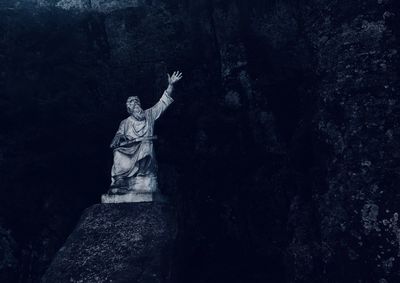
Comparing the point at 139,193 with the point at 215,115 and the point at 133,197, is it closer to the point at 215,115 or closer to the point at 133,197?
the point at 133,197

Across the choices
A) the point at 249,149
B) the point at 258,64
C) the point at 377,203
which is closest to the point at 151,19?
the point at 258,64

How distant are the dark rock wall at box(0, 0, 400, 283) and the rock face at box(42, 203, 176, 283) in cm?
45

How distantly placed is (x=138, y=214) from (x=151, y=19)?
470 cm

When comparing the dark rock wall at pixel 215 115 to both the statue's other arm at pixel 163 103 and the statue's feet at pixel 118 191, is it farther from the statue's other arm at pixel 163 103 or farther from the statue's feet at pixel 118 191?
the statue's other arm at pixel 163 103

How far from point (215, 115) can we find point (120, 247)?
3424 mm

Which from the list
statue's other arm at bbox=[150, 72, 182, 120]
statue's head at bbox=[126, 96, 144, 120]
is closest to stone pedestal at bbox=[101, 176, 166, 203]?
statue's head at bbox=[126, 96, 144, 120]

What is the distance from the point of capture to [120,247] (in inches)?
151

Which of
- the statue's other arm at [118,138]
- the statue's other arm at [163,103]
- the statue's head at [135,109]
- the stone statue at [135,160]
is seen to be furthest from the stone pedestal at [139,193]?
the statue's other arm at [163,103]

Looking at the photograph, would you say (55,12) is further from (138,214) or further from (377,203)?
(377,203)

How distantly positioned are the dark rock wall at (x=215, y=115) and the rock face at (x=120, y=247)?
45cm

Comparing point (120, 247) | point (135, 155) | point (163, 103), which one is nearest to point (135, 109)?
point (163, 103)

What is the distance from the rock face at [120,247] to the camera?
142 inches

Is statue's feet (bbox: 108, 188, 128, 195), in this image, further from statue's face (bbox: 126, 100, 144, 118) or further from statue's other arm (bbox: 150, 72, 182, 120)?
statue's other arm (bbox: 150, 72, 182, 120)

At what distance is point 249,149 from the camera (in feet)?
20.5
